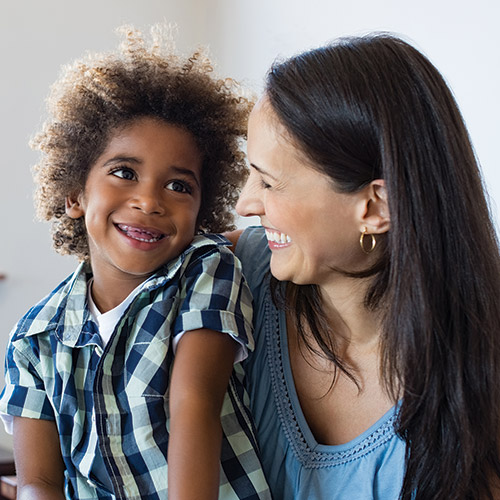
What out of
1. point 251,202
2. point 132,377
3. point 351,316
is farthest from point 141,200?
point 351,316

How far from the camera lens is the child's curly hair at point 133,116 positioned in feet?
4.57

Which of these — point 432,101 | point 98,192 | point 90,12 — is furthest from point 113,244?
point 90,12

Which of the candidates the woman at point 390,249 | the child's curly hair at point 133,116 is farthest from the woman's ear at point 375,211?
the child's curly hair at point 133,116

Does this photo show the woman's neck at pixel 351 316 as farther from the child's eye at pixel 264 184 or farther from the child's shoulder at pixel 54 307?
the child's shoulder at pixel 54 307

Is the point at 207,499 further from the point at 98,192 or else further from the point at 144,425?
the point at 98,192

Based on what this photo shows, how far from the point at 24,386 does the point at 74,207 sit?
336 mm

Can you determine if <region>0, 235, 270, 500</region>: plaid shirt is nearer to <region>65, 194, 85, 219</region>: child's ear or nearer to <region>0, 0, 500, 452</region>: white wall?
<region>65, 194, 85, 219</region>: child's ear

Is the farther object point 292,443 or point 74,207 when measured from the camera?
point 74,207

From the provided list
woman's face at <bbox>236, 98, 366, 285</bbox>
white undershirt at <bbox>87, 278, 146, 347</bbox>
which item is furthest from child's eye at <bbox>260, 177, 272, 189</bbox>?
white undershirt at <bbox>87, 278, 146, 347</bbox>

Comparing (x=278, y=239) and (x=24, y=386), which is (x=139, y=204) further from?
(x=24, y=386)

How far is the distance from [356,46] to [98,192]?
488mm

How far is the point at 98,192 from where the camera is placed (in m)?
1.32

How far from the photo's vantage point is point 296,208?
1199 millimetres

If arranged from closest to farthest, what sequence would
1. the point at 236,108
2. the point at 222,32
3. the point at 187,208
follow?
1. the point at 187,208
2. the point at 236,108
3. the point at 222,32
